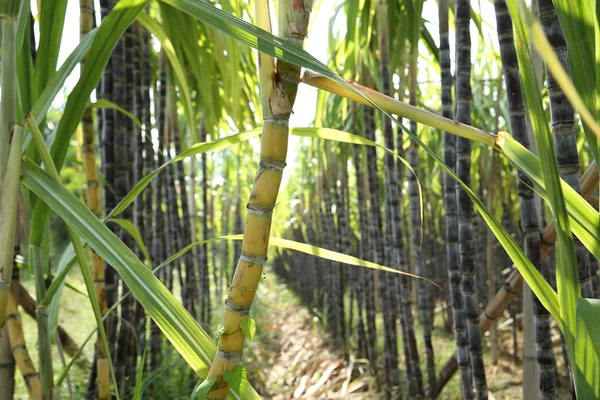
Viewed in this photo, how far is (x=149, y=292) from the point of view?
1.82ft

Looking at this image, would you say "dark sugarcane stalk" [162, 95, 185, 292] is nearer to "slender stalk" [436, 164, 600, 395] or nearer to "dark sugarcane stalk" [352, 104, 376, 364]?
"dark sugarcane stalk" [352, 104, 376, 364]

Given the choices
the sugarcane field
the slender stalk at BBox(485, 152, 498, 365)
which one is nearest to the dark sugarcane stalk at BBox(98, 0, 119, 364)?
the sugarcane field

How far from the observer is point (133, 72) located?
1919 mm

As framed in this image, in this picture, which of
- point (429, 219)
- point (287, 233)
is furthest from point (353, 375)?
point (287, 233)

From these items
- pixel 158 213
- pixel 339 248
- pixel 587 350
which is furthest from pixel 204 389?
pixel 339 248

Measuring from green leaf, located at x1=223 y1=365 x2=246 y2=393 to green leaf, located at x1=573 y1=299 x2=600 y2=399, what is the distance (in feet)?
0.96

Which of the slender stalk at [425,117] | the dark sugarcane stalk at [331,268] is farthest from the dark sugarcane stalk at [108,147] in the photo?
the dark sugarcane stalk at [331,268]

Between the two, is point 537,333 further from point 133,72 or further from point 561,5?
point 133,72

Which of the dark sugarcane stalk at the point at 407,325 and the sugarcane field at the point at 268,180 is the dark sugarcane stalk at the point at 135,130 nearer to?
the sugarcane field at the point at 268,180

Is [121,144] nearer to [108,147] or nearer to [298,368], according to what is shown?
[108,147]

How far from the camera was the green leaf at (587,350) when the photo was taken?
419 mm

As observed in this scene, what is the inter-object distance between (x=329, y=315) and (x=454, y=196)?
3.63 meters

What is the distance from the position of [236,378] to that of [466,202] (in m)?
0.91

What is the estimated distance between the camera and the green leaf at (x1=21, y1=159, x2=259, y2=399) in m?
0.55
